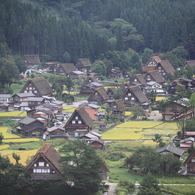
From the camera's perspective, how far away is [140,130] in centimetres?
5331

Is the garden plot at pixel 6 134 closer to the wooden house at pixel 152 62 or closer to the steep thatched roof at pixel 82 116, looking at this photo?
the steep thatched roof at pixel 82 116

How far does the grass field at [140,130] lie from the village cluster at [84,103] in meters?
1.60

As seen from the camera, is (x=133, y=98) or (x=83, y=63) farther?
(x=83, y=63)

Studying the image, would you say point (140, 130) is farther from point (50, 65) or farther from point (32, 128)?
point (50, 65)

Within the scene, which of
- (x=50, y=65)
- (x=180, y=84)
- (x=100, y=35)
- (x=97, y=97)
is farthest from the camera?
(x=100, y=35)

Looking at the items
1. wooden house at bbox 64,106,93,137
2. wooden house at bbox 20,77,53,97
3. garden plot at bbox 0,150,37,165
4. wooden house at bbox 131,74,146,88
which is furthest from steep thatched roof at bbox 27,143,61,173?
wooden house at bbox 131,74,146,88

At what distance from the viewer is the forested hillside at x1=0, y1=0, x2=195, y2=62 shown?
285 feet

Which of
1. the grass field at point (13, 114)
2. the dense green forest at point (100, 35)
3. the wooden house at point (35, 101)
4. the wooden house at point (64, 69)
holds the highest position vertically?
the dense green forest at point (100, 35)

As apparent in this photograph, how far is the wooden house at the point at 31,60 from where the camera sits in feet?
274

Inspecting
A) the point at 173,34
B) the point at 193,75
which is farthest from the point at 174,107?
the point at 173,34

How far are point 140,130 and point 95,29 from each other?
52.2 meters

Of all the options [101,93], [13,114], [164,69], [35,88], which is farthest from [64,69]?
[13,114]

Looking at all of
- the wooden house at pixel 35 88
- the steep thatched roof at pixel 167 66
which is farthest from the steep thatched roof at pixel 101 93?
the steep thatched roof at pixel 167 66

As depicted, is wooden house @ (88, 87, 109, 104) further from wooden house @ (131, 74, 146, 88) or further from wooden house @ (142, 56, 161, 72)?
wooden house @ (142, 56, 161, 72)
